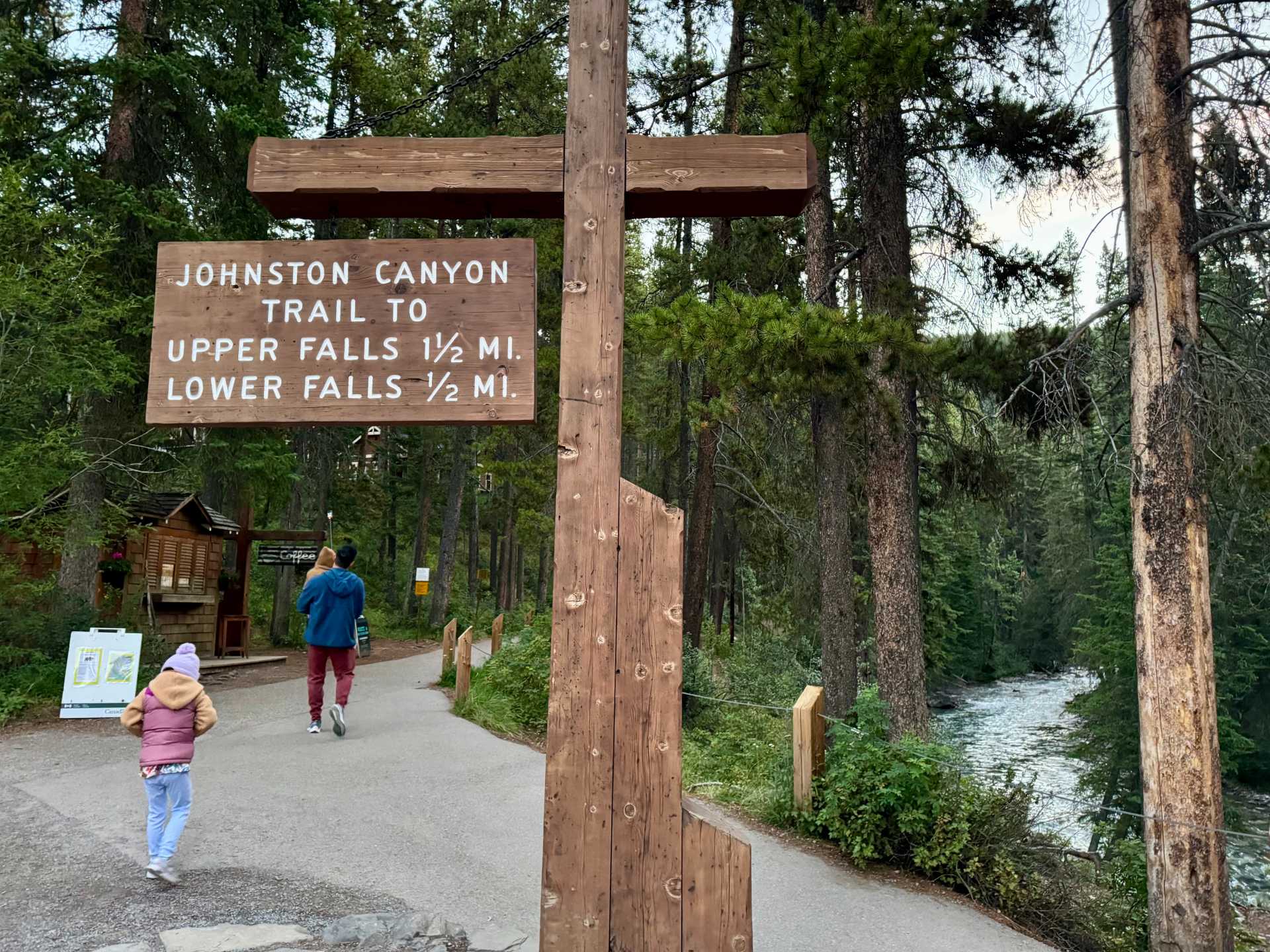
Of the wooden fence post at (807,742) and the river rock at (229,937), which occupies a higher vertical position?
the wooden fence post at (807,742)

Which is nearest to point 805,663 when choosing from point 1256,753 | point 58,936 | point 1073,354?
point 1256,753

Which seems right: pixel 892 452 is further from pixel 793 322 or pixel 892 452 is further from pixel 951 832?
pixel 951 832

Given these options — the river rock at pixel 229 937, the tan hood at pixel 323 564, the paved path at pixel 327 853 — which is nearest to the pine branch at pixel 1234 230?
the paved path at pixel 327 853

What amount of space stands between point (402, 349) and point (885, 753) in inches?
177

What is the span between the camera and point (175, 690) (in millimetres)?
5375

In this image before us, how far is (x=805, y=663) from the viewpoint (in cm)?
1803

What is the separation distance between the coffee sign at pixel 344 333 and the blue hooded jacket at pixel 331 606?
506cm

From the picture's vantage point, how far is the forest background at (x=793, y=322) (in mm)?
7652

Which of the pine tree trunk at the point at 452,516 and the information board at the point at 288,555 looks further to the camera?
the pine tree trunk at the point at 452,516

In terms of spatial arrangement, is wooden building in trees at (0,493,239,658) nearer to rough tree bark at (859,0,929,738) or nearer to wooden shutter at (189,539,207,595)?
wooden shutter at (189,539,207,595)

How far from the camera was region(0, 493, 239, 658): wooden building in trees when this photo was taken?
1441 cm

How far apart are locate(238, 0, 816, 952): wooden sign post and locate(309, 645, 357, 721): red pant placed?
18.7 feet

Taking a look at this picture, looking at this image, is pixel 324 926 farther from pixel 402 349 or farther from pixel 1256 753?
pixel 1256 753

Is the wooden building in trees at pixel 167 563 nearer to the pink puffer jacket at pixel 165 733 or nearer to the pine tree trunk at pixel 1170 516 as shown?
the pink puffer jacket at pixel 165 733
